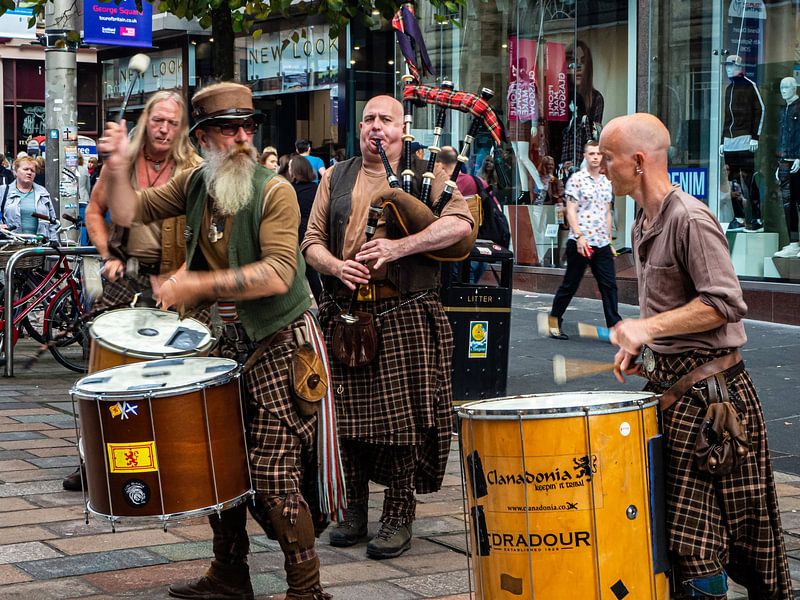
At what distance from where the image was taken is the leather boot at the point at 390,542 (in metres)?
5.01

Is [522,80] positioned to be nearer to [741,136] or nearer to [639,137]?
[741,136]

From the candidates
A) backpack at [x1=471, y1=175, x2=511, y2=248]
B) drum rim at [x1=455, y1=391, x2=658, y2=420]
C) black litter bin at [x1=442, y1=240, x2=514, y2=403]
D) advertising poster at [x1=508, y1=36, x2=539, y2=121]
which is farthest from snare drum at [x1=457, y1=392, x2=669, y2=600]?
advertising poster at [x1=508, y1=36, x2=539, y2=121]

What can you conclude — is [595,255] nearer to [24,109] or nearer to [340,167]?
[340,167]

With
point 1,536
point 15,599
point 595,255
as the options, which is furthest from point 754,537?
point 595,255

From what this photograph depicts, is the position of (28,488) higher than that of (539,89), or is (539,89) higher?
(539,89)

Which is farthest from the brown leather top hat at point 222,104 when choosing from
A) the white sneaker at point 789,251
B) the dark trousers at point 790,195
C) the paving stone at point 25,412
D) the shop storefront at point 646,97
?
the dark trousers at point 790,195

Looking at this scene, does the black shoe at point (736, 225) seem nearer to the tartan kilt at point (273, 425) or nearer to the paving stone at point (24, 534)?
the paving stone at point (24, 534)

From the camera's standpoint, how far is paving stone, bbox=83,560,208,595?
4547 mm

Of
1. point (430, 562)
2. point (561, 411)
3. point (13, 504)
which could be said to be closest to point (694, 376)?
point (561, 411)

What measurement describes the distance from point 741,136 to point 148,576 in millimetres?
9931

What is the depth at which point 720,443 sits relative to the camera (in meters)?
3.57

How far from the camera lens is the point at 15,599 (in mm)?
4344

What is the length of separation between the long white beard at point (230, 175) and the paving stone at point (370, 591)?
1.49 m

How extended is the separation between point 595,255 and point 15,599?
767 cm
